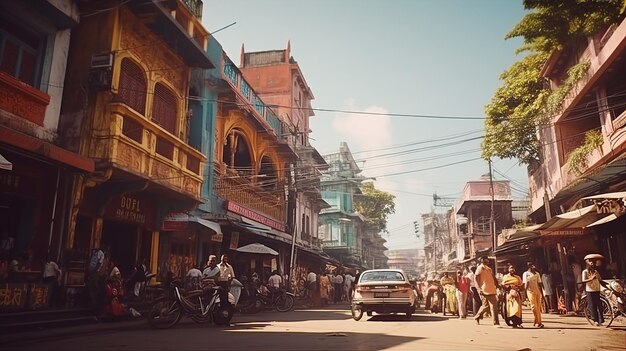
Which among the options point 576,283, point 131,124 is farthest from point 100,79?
point 576,283

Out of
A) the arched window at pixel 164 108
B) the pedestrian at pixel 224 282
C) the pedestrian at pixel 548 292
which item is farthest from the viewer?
the pedestrian at pixel 548 292

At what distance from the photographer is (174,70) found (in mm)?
15445

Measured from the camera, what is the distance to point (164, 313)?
9461 mm

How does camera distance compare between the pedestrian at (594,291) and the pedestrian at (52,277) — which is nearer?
the pedestrian at (52,277)

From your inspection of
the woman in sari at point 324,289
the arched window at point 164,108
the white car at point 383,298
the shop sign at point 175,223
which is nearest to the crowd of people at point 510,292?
the white car at point 383,298

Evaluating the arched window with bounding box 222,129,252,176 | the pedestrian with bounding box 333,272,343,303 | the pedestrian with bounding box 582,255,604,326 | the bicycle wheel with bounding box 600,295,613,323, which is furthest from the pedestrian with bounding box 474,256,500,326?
the pedestrian with bounding box 333,272,343,303

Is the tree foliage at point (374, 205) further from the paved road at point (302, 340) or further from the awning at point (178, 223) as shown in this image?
the paved road at point (302, 340)

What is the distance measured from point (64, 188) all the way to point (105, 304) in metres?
3.22

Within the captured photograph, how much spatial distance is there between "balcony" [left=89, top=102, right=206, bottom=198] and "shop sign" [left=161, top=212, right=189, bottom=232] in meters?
0.97

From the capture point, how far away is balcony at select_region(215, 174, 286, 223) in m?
19.6

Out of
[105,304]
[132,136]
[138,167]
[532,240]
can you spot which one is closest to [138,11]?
[132,136]

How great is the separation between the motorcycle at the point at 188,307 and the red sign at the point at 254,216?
9.36 m

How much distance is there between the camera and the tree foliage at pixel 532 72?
38.8ft

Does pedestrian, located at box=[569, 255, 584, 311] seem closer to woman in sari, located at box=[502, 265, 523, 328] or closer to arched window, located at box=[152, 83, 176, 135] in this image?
woman in sari, located at box=[502, 265, 523, 328]
